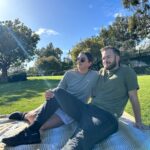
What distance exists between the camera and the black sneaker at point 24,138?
14.1ft

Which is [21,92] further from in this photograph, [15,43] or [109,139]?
[15,43]

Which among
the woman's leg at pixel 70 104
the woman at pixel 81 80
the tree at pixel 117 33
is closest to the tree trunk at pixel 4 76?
the tree at pixel 117 33

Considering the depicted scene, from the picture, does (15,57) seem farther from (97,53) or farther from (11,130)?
(11,130)

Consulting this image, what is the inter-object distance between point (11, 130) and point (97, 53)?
126 ft

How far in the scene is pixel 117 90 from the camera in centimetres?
481

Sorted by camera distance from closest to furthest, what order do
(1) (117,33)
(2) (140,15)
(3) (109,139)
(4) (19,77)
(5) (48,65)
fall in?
1. (3) (109,139)
2. (4) (19,77)
3. (2) (140,15)
4. (5) (48,65)
5. (1) (117,33)

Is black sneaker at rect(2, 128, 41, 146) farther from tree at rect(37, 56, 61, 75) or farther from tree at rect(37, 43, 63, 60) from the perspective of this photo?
tree at rect(37, 43, 63, 60)

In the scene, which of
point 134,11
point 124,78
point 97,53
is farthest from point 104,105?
point 97,53

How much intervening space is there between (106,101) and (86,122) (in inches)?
26.5

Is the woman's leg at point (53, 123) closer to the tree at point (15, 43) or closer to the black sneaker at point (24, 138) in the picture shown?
the black sneaker at point (24, 138)

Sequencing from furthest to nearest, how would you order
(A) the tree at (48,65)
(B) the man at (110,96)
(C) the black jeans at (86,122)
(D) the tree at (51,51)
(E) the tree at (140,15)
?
(D) the tree at (51,51) < (A) the tree at (48,65) < (E) the tree at (140,15) < (B) the man at (110,96) < (C) the black jeans at (86,122)

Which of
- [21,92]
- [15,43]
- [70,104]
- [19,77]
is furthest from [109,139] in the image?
[15,43]

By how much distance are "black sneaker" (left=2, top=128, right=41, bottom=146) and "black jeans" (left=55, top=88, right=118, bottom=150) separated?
22.3 inches

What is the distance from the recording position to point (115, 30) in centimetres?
5672
